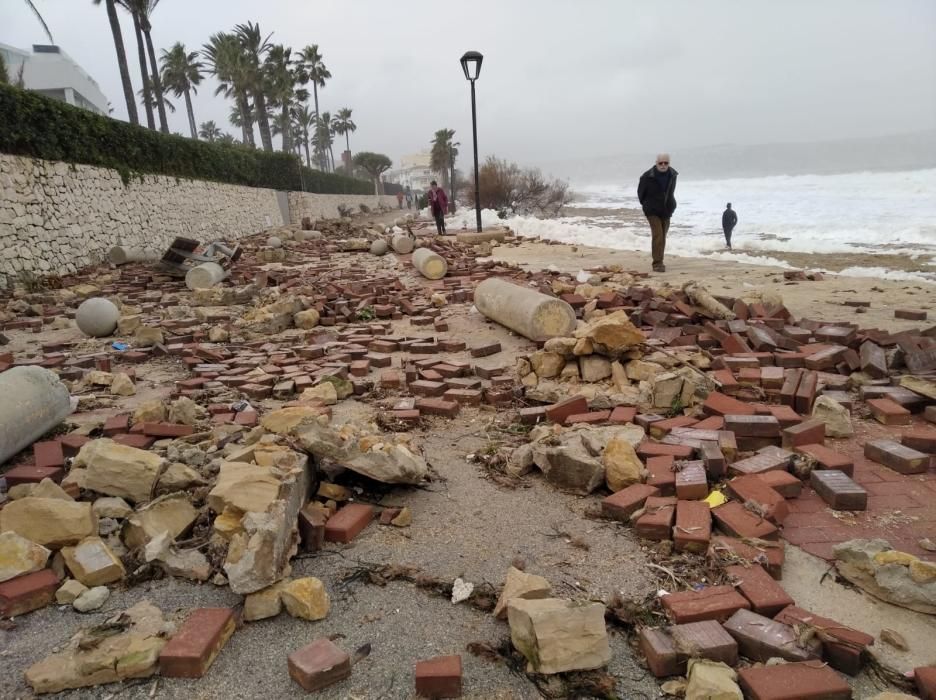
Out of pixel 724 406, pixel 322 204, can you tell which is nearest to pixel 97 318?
pixel 724 406

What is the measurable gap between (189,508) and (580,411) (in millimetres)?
2814

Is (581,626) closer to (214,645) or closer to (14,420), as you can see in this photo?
(214,645)

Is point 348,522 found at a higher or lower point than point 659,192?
lower

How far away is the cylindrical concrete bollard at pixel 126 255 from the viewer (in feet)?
46.6

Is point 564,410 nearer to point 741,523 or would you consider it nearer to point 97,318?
point 741,523

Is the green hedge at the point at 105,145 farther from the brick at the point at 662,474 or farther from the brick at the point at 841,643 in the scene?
the brick at the point at 841,643

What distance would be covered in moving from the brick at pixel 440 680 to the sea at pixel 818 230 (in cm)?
1090

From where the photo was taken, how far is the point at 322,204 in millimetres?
42500

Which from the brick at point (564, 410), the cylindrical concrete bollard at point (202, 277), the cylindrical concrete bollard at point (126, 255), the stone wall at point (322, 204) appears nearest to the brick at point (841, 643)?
the brick at point (564, 410)

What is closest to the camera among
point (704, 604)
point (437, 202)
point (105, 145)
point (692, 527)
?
point (704, 604)

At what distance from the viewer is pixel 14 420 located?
13.4ft

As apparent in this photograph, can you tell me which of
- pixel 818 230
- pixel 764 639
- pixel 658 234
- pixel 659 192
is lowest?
pixel 764 639

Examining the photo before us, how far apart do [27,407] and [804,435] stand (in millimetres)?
5371

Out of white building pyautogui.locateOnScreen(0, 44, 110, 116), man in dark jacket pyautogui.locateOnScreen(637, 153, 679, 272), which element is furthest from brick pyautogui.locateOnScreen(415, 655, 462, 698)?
white building pyautogui.locateOnScreen(0, 44, 110, 116)
